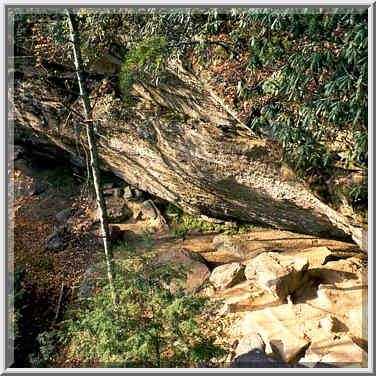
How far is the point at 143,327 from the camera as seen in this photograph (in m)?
3.52

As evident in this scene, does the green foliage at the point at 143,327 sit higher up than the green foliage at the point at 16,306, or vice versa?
the green foliage at the point at 143,327

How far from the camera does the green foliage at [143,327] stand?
330cm

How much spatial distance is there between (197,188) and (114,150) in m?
2.70

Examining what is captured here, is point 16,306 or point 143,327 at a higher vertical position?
point 143,327

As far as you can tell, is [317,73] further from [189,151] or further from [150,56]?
[189,151]

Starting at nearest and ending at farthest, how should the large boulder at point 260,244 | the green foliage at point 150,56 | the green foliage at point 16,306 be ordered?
the green foliage at point 150,56
the green foliage at point 16,306
the large boulder at point 260,244

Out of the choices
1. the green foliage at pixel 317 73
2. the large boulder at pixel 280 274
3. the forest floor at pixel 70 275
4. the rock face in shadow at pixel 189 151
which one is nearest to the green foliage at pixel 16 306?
the forest floor at pixel 70 275

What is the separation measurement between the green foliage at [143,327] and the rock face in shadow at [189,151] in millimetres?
3039

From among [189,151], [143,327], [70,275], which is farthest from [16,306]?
[189,151]

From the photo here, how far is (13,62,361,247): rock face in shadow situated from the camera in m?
5.88

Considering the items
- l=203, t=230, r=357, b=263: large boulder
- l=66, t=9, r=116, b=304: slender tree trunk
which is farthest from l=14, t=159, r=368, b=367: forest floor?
l=66, t=9, r=116, b=304: slender tree trunk

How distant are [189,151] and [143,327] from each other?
4115 millimetres

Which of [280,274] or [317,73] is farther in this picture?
[280,274]

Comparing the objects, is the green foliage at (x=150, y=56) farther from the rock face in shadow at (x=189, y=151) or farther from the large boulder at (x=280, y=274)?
the large boulder at (x=280, y=274)
